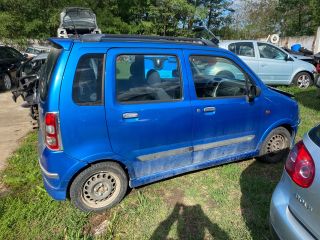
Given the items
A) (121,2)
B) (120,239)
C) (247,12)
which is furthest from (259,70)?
(247,12)

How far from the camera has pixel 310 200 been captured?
2.11 m

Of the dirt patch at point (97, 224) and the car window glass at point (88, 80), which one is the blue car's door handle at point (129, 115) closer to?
the car window glass at point (88, 80)

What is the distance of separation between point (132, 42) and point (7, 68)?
9.83 m

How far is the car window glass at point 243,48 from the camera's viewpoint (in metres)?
10.4

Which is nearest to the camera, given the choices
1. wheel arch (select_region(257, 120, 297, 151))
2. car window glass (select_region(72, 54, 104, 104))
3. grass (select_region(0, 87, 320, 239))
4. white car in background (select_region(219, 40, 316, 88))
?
car window glass (select_region(72, 54, 104, 104))

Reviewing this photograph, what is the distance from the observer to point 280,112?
4441mm

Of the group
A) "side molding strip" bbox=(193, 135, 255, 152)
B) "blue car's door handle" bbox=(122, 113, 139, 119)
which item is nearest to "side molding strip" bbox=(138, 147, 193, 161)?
"side molding strip" bbox=(193, 135, 255, 152)

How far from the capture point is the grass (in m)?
3.24

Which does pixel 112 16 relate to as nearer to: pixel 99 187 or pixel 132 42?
pixel 132 42

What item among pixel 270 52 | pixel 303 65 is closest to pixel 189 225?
pixel 270 52

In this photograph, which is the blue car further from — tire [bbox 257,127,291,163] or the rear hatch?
the rear hatch

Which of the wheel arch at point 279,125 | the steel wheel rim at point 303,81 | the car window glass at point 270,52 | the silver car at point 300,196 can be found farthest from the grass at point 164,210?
the steel wheel rim at point 303,81

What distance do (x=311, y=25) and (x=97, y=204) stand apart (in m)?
27.3

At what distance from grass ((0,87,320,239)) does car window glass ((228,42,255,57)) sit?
6511mm
